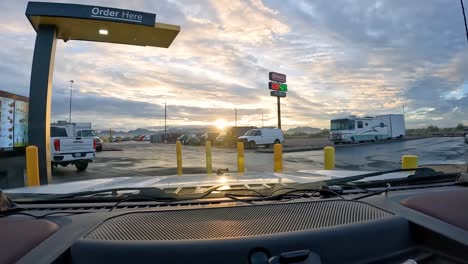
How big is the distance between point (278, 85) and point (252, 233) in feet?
113

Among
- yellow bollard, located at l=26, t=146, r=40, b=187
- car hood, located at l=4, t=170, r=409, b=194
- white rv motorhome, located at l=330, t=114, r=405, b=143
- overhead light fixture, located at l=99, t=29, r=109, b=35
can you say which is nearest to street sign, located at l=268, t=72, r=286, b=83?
white rv motorhome, located at l=330, t=114, r=405, b=143

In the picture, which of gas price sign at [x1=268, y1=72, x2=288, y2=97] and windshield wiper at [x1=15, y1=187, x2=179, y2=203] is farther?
gas price sign at [x1=268, y1=72, x2=288, y2=97]

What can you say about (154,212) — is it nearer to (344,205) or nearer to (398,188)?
(344,205)

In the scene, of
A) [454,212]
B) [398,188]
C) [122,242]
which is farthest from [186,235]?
[398,188]

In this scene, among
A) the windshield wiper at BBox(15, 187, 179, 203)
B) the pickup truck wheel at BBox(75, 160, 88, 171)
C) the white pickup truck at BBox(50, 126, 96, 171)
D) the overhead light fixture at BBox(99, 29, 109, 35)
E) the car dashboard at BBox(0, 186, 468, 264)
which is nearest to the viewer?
the car dashboard at BBox(0, 186, 468, 264)

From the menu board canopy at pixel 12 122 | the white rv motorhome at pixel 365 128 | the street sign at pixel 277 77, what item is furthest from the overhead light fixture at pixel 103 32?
the white rv motorhome at pixel 365 128

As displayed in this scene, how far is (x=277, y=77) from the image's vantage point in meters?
36.0

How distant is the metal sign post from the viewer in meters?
34.6

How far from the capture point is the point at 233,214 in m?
1.75

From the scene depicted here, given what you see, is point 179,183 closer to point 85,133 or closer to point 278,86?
point 85,133

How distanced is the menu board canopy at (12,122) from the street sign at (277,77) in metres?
28.0

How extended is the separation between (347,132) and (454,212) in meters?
38.1

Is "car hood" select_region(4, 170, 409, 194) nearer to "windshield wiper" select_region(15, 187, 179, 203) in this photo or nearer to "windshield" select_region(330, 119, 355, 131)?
"windshield wiper" select_region(15, 187, 179, 203)

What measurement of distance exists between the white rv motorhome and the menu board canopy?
33.7 meters
